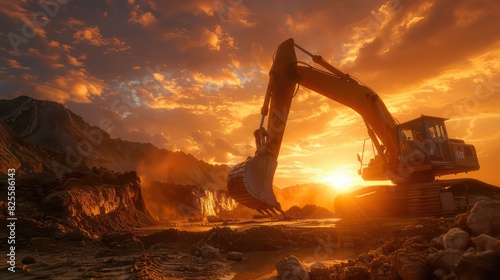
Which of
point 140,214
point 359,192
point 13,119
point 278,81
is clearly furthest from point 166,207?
point 278,81

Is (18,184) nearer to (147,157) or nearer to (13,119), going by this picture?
(13,119)

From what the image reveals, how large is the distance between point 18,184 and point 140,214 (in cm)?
1034

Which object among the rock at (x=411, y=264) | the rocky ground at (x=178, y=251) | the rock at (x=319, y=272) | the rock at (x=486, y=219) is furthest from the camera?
the rocky ground at (x=178, y=251)

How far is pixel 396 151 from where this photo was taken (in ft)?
44.8

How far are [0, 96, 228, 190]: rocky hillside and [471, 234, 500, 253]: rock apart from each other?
29.7m

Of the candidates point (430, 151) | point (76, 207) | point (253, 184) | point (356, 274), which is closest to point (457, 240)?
point (356, 274)

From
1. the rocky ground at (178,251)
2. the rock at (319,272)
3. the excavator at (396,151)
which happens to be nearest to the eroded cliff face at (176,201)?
the rocky ground at (178,251)

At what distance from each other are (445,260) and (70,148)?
6231cm

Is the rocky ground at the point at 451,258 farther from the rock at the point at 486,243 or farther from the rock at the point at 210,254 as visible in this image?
the rock at the point at 210,254

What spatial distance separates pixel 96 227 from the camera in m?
18.0

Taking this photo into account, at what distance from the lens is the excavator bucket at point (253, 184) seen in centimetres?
796

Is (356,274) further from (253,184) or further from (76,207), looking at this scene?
(76,207)

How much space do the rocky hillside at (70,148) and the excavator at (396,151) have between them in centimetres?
2483

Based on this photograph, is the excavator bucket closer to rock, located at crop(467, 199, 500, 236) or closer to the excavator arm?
the excavator arm
